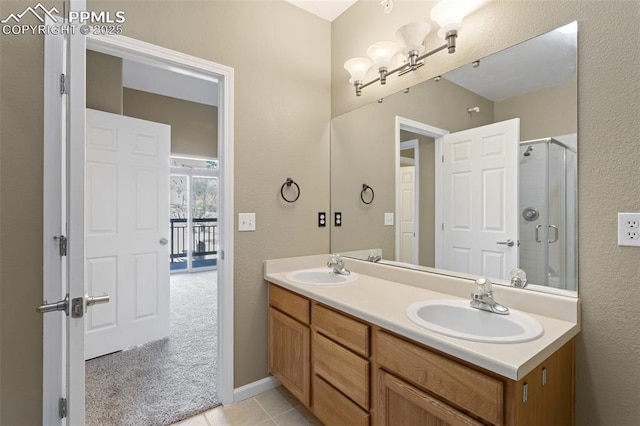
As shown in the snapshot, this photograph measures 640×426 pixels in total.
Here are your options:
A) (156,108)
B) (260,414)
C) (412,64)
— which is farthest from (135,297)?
(156,108)

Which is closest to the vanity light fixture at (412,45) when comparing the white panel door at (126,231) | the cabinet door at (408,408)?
the cabinet door at (408,408)

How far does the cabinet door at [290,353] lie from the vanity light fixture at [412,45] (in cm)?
160

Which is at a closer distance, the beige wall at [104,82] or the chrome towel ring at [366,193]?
the chrome towel ring at [366,193]

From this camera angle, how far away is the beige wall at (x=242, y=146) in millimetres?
1263

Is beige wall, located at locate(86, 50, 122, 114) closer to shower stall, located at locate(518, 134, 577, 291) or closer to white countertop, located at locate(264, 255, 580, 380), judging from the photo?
white countertop, located at locate(264, 255, 580, 380)

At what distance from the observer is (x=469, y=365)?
0.97 meters

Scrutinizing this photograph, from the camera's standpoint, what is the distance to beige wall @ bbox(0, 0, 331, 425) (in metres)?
1.26

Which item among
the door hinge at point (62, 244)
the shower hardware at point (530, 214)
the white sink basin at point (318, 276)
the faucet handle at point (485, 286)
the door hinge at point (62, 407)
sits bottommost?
the door hinge at point (62, 407)

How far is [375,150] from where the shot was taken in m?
2.19

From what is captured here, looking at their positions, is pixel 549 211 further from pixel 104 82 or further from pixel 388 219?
pixel 104 82

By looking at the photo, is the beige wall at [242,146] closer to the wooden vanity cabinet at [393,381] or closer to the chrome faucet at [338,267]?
the chrome faucet at [338,267]

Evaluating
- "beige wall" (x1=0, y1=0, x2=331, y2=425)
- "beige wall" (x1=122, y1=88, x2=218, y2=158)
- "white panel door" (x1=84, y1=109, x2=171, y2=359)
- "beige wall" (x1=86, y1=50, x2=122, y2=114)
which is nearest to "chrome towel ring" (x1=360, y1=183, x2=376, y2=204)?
"beige wall" (x1=0, y1=0, x2=331, y2=425)

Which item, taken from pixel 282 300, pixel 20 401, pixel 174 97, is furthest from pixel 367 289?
pixel 174 97

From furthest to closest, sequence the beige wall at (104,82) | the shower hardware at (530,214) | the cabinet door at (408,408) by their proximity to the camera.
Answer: the beige wall at (104,82), the shower hardware at (530,214), the cabinet door at (408,408)
